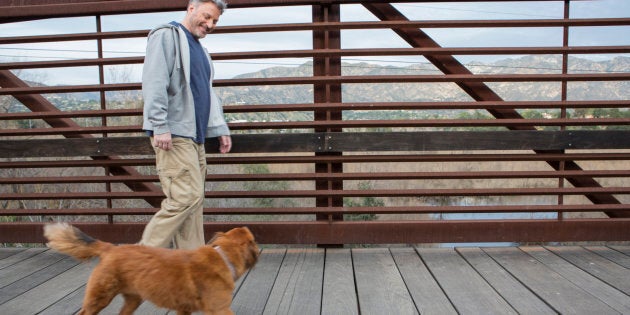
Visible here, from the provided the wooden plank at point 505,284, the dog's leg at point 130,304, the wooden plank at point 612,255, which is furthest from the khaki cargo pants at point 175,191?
the wooden plank at point 612,255

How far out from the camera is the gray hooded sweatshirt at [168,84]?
3148mm

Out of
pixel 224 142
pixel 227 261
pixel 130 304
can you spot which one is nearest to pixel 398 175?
pixel 224 142

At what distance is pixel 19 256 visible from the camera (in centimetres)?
465

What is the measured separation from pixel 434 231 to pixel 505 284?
39.4 inches

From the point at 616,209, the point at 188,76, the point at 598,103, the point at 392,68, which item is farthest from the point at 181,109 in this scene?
the point at 616,209

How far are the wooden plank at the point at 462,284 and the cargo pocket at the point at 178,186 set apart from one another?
1841 mm

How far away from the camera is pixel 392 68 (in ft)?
18.2

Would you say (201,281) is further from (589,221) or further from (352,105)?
(589,221)

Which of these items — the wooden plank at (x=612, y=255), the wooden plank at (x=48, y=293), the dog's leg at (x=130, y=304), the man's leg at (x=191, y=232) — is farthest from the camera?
the wooden plank at (x=612, y=255)

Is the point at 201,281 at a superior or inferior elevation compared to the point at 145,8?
inferior

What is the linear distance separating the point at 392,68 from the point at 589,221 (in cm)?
240

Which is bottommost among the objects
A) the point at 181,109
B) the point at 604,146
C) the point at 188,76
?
the point at 604,146

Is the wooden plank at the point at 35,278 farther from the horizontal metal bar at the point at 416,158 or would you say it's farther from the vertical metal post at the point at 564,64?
the vertical metal post at the point at 564,64

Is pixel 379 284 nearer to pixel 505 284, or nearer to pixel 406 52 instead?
pixel 505 284
